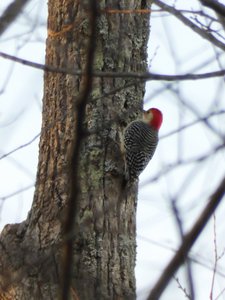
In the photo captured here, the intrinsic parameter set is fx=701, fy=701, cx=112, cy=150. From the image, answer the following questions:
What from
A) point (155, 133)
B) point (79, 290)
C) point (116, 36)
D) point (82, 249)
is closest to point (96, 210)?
point (82, 249)

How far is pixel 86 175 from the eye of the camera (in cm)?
393

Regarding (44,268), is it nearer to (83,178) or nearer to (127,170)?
(83,178)

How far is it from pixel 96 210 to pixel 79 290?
18.4 inches

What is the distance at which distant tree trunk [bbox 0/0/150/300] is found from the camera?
3602 millimetres

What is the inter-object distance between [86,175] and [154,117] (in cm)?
214

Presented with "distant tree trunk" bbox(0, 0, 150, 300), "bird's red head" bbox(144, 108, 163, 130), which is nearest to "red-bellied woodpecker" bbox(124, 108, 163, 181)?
"bird's red head" bbox(144, 108, 163, 130)

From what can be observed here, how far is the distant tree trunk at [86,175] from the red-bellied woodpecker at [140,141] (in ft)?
0.65

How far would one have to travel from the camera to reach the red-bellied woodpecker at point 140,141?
14.8 feet

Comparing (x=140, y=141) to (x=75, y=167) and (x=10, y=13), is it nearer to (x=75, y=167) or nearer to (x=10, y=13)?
(x=10, y=13)

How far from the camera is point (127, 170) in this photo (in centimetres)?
424

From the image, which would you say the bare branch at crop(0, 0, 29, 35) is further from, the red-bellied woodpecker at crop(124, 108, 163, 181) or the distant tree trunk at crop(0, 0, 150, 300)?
the red-bellied woodpecker at crop(124, 108, 163, 181)

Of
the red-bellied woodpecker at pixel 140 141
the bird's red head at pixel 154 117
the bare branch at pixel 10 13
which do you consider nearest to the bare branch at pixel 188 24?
the bare branch at pixel 10 13

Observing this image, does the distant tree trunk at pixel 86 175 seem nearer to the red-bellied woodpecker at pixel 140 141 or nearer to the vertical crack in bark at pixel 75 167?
the red-bellied woodpecker at pixel 140 141

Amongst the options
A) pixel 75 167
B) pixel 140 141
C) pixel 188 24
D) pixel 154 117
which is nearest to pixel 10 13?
pixel 188 24
